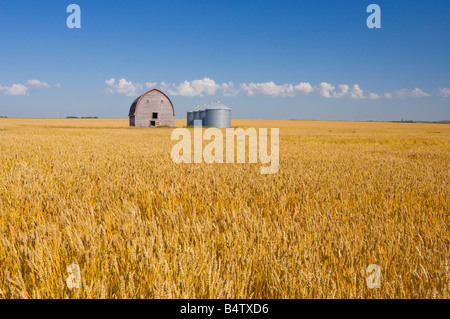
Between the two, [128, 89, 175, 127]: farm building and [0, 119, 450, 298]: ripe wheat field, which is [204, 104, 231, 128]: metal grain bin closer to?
[128, 89, 175, 127]: farm building

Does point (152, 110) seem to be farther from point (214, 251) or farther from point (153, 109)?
point (214, 251)

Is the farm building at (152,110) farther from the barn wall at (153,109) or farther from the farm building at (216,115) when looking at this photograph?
the farm building at (216,115)

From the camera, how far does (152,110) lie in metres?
49.8

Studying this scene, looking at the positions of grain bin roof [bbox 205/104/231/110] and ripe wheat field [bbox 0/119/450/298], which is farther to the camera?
grain bin roof [bbox 205/104/231/110]

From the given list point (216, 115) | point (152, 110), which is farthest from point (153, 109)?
point (216, 115)

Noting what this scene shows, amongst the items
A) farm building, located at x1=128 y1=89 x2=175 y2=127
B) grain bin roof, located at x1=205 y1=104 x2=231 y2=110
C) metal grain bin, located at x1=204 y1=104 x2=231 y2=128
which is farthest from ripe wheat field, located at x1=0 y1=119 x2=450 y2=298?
farm building, located at x1=128 y1=89 x2=175 y2=127

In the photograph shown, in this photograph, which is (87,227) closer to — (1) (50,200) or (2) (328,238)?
(1) (50,200)

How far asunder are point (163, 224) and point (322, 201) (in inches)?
89.6

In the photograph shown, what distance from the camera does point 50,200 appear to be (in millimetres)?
3729

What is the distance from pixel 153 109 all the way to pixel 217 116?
1027cm

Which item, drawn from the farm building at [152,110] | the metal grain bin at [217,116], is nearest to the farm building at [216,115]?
the metal grain bin at [217,116]

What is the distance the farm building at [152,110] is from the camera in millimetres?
48969

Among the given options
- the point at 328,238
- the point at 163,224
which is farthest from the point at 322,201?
the point at 163,224

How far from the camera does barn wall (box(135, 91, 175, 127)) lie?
49.0 meters
